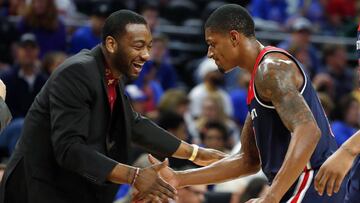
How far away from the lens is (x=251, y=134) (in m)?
6.12

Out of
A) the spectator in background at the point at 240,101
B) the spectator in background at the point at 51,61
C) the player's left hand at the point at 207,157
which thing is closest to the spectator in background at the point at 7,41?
the spectator in background at the point at 51,61

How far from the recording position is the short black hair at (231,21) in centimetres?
565

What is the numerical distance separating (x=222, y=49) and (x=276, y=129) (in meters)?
0.62

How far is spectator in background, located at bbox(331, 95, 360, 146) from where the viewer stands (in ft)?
34.6

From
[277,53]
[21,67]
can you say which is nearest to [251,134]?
[277,53]

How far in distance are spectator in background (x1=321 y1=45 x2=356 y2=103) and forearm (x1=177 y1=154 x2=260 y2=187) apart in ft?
23.0

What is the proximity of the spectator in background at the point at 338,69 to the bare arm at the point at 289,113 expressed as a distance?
25.4ft

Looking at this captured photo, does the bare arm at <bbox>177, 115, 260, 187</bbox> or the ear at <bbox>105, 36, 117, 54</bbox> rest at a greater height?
the ear at <bbox>105, 36, 117, 54</bbox>

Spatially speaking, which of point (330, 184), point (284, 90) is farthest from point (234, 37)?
point (330, 184)

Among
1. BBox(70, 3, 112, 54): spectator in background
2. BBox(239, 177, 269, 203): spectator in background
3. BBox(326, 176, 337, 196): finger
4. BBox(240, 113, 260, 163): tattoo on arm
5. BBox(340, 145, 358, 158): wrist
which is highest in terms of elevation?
BBox(340, 145, 358, 158): wrist

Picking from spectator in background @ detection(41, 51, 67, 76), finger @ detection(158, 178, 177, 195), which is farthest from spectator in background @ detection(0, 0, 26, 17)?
finger @ detection(158, 178, 177, 195)

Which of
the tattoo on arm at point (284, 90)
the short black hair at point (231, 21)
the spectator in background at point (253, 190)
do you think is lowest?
the spectator in background at point (253, 190)

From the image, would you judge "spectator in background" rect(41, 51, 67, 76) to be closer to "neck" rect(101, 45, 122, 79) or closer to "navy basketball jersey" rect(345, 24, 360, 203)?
"neck" rect(101, 45, 122, 79)

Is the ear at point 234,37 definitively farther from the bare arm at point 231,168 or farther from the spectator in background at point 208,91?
the spectator in background at point 208,91
